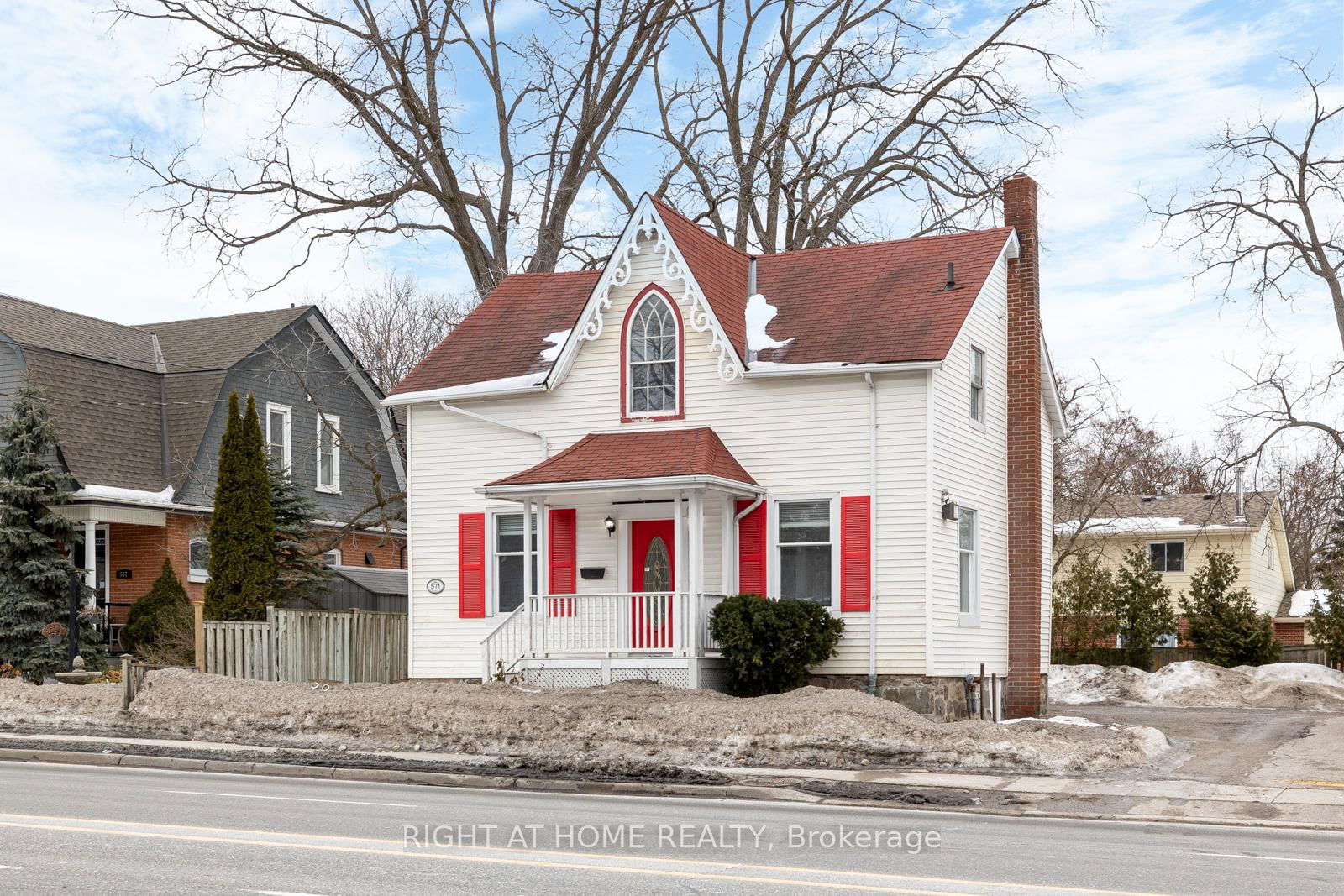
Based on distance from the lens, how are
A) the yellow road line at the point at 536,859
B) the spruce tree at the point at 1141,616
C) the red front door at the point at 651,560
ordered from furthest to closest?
1. the spruce tree at the point at 1141,616
2. the red front door at the point at 651,560
3. the yellow road line at the point at 536,859

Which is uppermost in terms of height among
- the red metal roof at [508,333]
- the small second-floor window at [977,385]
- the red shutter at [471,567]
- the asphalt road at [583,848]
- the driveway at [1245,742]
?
the red metal roof at [508,333]

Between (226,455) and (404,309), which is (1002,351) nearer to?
(226,455)

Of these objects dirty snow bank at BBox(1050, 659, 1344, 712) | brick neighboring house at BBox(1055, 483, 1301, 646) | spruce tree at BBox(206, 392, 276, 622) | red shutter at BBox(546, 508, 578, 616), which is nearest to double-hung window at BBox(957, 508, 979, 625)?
red shutter at BBox(546, 508, 578, 616)

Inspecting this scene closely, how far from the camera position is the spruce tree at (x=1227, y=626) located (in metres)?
36.0

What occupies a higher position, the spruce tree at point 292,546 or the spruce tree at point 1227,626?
the spruce tree at point 292,546

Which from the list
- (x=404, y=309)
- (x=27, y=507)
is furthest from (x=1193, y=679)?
(x=404, y=309)

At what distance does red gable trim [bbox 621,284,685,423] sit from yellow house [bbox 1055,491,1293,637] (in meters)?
26.5

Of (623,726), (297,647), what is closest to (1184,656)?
(297,647)

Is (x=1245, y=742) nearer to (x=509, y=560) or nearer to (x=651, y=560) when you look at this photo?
(x=651, y=560)

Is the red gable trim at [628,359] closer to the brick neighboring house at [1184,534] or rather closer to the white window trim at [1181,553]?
the brick neighboring house at [1184,534]

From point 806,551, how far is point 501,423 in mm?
5486

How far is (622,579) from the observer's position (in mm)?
22312

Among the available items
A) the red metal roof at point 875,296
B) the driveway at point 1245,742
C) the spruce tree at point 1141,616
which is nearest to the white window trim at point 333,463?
the red metal roof at point 875,296

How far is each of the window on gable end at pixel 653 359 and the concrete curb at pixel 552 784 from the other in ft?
26.4
